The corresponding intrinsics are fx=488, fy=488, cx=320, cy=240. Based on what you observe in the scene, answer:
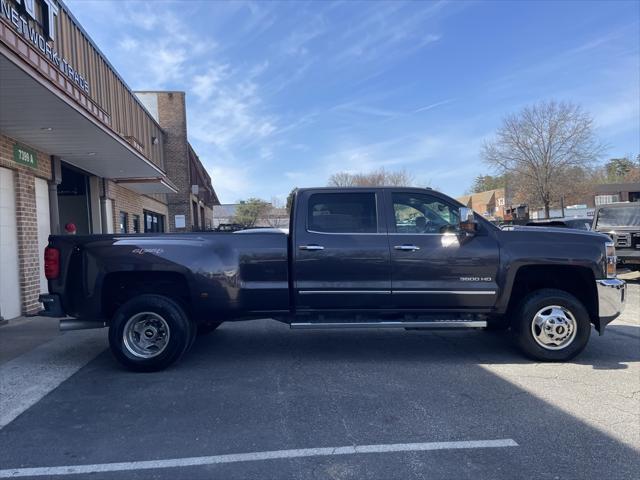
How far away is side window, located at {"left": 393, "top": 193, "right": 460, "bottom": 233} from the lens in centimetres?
577

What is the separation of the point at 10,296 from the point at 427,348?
7343mm

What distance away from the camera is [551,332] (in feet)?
18.4

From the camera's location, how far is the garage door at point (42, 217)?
9.94 metres

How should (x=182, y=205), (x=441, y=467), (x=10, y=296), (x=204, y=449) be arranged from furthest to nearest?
(x=182, y=205) < (x=10, y=296) < (x=204, y=449) < (x=441, y=467)

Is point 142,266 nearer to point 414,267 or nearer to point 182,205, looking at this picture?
point 414,267

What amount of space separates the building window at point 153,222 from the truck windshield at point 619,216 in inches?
662

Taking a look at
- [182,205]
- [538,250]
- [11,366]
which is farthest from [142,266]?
[182,205]

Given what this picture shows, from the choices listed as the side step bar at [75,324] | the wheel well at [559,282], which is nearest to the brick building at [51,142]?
the side step bar at [75,324]

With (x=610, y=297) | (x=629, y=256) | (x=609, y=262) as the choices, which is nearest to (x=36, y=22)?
(x=609, y=262)

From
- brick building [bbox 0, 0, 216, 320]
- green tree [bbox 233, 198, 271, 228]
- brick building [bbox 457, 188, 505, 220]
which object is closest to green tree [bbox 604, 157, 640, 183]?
brick building [bbox 457, 188, 505, 220]

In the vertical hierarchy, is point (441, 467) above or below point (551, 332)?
below

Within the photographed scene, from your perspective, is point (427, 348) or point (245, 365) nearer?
point (245, 365)

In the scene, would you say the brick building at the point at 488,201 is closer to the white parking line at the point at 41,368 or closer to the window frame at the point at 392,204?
the window frame at the point at 392,204

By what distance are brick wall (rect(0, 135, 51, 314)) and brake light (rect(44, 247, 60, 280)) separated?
410 centimetres
